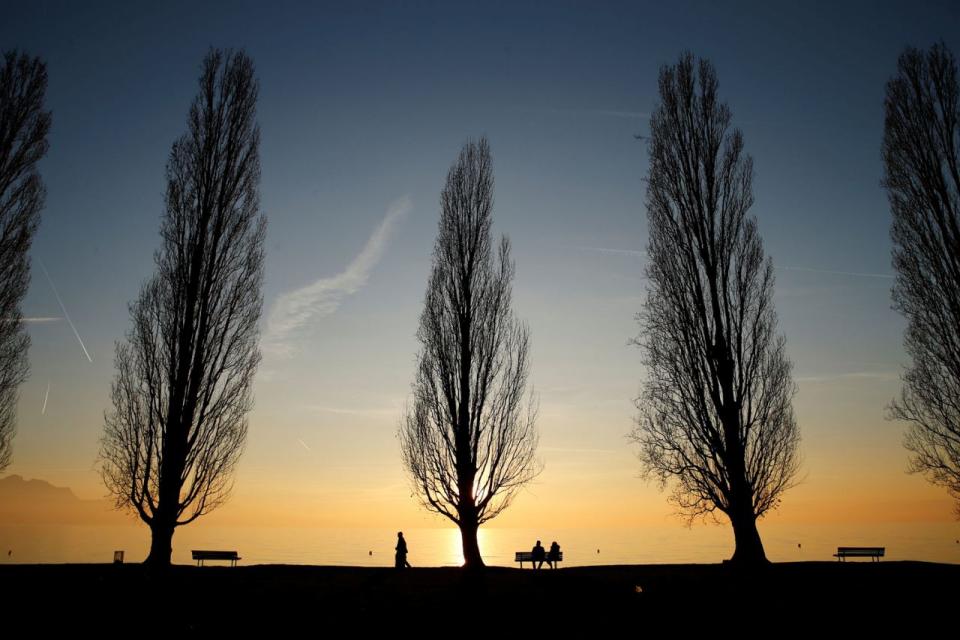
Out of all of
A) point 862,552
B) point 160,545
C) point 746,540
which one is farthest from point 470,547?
point 862,552

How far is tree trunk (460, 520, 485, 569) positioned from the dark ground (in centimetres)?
148

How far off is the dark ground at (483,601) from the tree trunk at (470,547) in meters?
1.48

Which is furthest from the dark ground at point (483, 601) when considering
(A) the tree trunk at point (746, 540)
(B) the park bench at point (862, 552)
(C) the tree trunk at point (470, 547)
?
(B) the park bench at point (862, 552)

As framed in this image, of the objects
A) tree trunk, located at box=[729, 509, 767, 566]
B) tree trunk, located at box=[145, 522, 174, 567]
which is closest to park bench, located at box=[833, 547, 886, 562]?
tree trunk, located at box=[729, 509, 767, 566]

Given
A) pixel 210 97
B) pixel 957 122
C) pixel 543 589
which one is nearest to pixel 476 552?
pixel 543 589

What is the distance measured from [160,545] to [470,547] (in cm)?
929

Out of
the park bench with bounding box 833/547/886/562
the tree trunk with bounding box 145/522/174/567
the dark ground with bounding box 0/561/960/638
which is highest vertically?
the tree trunk with bounding box 145/522/174/567

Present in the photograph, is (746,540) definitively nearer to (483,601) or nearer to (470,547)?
(470,547)

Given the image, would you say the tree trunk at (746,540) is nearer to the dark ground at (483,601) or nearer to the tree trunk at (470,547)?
the dark ground at (483,601)

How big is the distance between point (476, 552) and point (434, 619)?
809 cm

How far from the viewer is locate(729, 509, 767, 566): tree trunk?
17.0 metres

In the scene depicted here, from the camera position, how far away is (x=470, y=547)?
62.4 ft

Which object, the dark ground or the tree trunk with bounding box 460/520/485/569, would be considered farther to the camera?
the tree trunk with bounding box 460/520/485/569

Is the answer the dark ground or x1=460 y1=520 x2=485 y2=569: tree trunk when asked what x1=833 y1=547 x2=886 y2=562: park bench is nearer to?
the dark ground
